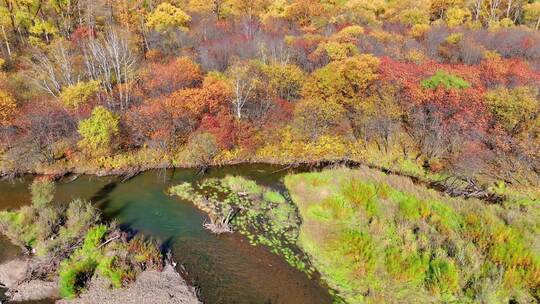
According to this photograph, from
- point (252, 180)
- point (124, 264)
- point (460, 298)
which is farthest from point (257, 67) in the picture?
point (460, 298)

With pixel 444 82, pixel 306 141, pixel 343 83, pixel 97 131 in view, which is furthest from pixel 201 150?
pixel 444 82

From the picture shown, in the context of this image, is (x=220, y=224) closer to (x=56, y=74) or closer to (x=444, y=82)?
(x=444, y=82)

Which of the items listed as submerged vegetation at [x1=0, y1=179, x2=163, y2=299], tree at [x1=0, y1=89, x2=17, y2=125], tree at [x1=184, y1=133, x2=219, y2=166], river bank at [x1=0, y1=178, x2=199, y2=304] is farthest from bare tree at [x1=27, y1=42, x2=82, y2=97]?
river bank at [x1=0, y1=178, x2=199, y2=304]

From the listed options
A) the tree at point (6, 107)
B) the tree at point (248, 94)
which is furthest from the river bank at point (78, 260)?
the tree at point (248, 94)

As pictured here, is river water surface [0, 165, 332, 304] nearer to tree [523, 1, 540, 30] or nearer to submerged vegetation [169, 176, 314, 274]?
submerged vegetation [169, 176, 314, 274]

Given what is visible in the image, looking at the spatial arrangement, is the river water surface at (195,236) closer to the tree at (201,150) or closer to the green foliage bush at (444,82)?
the tree at (201,150)

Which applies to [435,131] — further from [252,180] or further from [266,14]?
[266,14]
